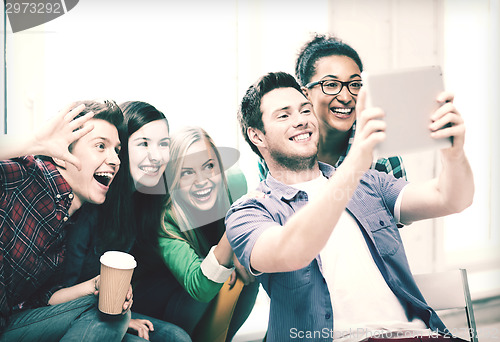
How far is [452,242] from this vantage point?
2441 millimetres

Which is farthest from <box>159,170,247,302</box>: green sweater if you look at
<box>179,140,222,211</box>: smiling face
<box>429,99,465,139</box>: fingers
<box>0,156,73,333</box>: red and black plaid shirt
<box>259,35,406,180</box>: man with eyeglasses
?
<box>429,99,465,139</box>: fingers

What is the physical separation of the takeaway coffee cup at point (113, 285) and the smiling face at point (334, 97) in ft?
3.30

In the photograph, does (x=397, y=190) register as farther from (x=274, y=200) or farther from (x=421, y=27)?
(x=421, y=27)

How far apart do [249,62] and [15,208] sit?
106 cm

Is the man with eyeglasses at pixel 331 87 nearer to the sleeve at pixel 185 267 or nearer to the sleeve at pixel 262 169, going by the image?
the sleeve at pixel 262 169

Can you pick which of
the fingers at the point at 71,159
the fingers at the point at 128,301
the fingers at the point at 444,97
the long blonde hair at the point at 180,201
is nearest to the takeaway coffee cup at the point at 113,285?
the fingers at the point at 128,301

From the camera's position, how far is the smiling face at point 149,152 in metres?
1.91

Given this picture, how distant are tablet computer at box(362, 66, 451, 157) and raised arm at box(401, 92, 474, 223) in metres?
0.03

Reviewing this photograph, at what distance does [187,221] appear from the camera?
198cm

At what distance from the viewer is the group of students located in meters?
1.74

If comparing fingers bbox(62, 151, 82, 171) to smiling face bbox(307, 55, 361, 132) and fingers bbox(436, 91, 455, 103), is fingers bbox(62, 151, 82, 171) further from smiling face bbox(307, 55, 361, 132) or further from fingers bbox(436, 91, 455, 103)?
fingers bbox(436, 91, 455, 103)

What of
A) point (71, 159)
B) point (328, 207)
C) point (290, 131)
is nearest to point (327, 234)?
point (328, 207)

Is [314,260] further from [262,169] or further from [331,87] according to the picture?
[331,87]

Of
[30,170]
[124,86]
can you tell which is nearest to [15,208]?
[30,170]
